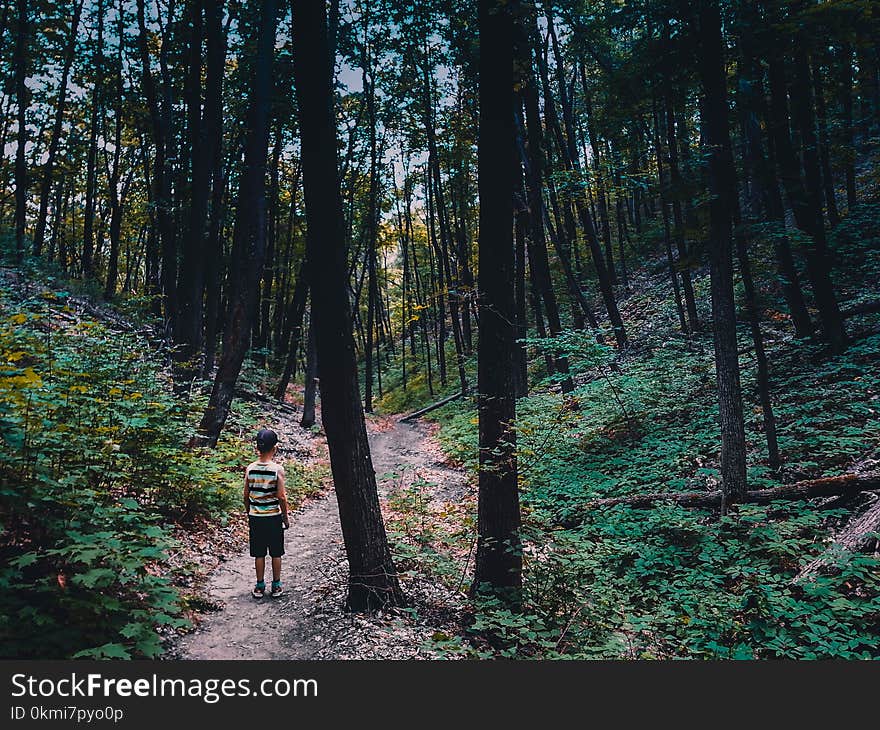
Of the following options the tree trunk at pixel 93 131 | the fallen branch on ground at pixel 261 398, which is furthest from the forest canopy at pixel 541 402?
the fallen branch on ground at pixel 261 398

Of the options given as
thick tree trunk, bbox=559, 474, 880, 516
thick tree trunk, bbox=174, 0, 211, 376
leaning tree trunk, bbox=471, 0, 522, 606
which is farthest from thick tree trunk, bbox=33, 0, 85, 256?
thick tree trunk, bbox=559, 474, 880, 516

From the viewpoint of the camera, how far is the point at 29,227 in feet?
103

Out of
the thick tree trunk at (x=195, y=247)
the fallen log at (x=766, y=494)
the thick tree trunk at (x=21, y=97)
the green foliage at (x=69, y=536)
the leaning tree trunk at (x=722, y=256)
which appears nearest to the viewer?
the green foliage at (x=69, y=536)

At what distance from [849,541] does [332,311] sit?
6.20 meters

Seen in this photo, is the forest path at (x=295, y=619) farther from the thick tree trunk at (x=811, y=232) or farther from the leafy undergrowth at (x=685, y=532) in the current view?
the thick tree trunk at (x=811, y=232)

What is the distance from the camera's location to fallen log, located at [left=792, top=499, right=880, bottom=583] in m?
5.11

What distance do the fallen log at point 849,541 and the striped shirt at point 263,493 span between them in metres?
5.74

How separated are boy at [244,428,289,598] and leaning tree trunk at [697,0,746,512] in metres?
6.15

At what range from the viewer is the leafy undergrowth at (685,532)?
4.53m

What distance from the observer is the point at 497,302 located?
5000 millimetres

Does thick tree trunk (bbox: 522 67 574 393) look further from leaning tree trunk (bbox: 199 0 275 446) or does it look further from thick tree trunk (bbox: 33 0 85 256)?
thick tree trunk (bbox: 33 0 85 256)

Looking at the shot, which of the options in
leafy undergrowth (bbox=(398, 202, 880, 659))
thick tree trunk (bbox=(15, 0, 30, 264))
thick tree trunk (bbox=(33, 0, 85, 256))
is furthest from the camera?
thick tree trunk (bbox=(33, 0, 85, 256))

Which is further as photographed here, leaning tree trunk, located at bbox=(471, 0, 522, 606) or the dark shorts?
the dark shorts

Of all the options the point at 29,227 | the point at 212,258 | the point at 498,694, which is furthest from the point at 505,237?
the point at 29,227
